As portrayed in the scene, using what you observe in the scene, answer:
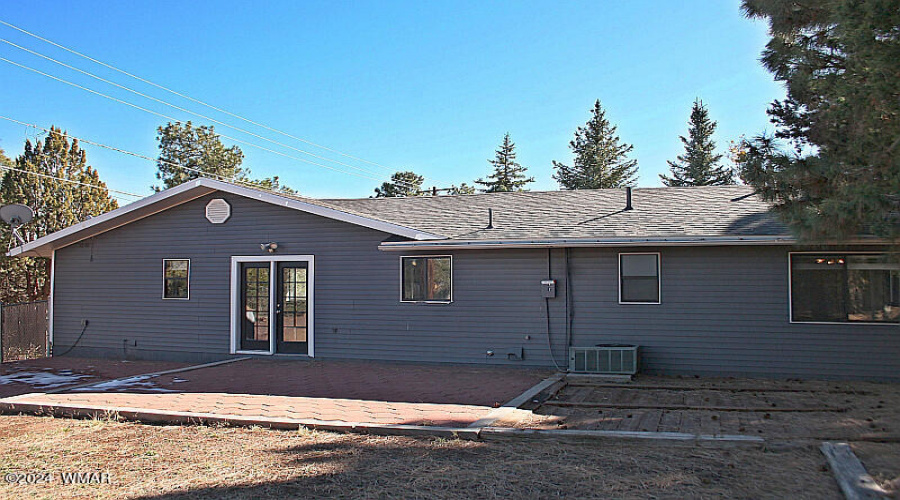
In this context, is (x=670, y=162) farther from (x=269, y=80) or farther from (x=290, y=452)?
(x=290, y=452)

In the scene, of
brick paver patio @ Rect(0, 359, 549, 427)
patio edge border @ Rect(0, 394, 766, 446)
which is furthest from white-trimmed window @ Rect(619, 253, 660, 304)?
patio edge border @ Rect(0, 394, 766, 446)

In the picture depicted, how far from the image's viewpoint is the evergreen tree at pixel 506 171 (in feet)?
163

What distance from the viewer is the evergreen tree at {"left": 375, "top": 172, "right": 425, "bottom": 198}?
46.4 m

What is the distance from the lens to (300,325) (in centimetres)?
1286

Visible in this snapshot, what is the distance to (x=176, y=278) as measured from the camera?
45.1ft

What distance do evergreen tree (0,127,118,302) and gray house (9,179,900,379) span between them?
7730mm

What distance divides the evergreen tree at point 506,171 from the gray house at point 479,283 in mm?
34797

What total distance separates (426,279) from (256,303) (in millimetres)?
3699

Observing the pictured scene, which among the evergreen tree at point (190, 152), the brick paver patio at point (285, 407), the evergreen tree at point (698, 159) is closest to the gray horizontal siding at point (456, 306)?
the brick paver patio at point (285, 407)

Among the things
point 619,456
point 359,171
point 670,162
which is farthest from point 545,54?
point 670,162

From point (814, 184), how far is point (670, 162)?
127 feet

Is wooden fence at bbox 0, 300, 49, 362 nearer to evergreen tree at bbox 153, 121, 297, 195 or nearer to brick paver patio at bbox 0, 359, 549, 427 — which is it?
brick paver patio at bbox 0, 359, 549, 427

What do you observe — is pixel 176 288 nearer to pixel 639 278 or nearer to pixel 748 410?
pixel 639 278

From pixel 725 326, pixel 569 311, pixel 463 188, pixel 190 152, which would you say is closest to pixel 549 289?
pixel 569 311
